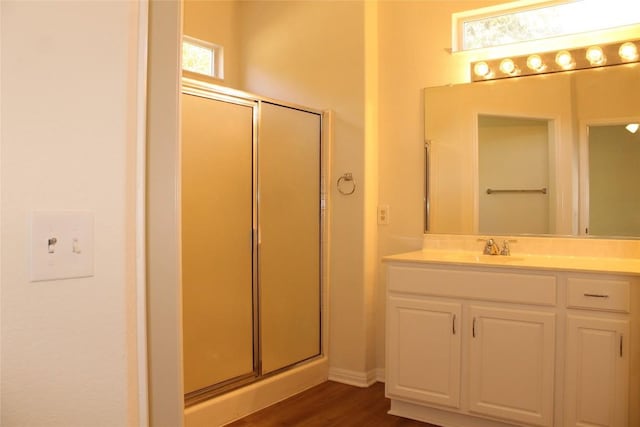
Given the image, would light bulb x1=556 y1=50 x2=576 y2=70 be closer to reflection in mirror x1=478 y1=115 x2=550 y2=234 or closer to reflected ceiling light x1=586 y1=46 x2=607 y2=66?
reflected ceiling light x1=586 y1=46 x2=607 y2=66

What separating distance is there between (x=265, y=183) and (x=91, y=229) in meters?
2.11

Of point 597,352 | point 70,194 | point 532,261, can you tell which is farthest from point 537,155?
point 70,194

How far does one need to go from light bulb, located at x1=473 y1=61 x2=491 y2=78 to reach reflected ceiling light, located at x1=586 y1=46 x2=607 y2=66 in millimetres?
517

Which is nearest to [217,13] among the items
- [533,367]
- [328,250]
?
[328,250]

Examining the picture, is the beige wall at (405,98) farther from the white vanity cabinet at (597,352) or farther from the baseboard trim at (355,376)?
the white vanity cabinet at (597,352)

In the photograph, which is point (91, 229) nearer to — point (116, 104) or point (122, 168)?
point (122, 168)

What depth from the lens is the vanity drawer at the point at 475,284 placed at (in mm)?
2340

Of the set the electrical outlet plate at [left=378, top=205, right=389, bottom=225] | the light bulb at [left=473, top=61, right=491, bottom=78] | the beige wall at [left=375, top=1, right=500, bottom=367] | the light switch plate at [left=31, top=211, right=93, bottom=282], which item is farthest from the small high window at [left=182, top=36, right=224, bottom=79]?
the light switch plate at [left=31, top=211, right=93, bottom=282]

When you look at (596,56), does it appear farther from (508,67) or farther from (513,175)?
(513,175)

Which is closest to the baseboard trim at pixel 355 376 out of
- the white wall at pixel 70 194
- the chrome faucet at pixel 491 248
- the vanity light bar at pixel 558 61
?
the chrome faucet at pixel 491 248

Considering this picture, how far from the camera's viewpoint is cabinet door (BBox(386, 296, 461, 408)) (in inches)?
100

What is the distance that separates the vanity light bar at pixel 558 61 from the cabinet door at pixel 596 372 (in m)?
1.36

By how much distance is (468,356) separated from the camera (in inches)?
98.7

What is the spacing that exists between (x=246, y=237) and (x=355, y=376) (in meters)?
1.18
